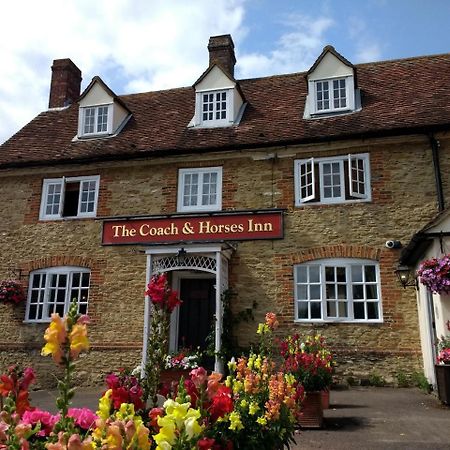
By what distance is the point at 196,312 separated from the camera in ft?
40.6

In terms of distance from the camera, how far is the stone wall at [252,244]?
10.7 metres

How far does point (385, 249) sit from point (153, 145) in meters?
6.77

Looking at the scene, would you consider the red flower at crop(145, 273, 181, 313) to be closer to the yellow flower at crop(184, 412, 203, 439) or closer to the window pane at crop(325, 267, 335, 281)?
the yellow flower at crop(184, 412, 203, 439)

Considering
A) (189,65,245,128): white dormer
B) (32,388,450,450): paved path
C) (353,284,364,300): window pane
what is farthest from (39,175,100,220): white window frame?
(353,284,364,300): window pane

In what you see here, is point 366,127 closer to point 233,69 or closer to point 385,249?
point 385,249

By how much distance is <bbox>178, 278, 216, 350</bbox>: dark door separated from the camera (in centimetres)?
1215

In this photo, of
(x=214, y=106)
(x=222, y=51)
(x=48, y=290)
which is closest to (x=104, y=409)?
(x=48, y=290)

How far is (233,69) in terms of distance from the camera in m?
16.8

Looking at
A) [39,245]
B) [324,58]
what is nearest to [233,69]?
[324,58]

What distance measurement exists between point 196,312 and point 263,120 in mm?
5680

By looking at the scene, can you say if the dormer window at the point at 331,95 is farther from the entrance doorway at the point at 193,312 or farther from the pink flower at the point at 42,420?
the pink flower at the point at 42,420

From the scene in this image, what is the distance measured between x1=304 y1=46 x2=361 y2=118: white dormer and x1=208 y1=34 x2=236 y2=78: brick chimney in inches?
161

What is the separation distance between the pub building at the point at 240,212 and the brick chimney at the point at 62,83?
10.7 feet

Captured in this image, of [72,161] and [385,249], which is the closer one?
[385,249]
